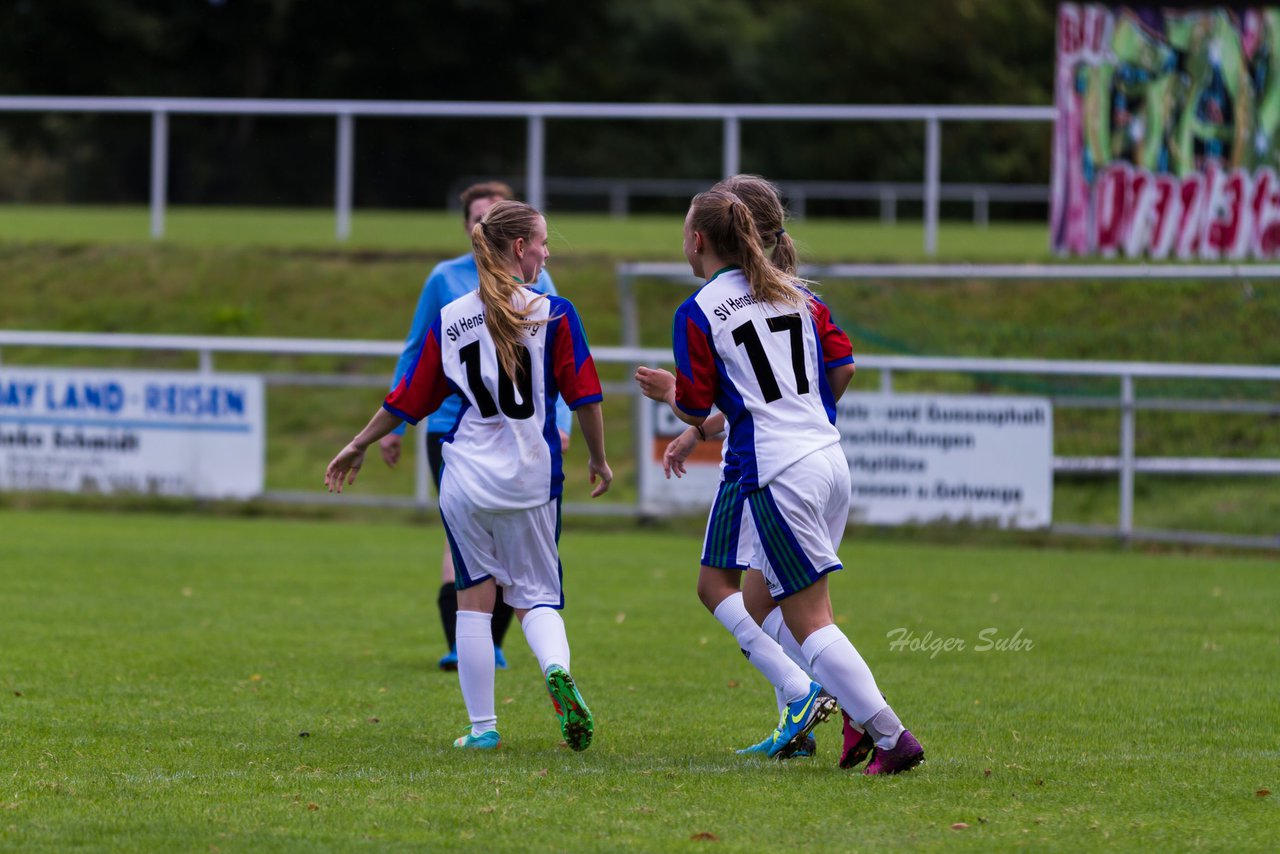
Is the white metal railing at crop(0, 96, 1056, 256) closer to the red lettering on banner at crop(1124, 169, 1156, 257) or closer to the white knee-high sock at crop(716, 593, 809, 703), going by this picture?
the red lettering on banner at crop(1124, 169, 1156, 257)

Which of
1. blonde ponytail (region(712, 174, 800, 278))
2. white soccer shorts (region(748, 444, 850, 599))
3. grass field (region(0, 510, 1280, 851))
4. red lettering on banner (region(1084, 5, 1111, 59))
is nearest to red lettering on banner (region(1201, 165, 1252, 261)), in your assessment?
red lettering on banner (region(1084, 5, 1111, 59))

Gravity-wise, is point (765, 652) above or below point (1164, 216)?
below

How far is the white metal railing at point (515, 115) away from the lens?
631 inches

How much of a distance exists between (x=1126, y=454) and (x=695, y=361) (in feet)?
26.3

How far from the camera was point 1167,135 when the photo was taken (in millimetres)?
15914

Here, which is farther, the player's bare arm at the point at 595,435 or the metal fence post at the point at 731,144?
the metal fence post at the point at 731,144

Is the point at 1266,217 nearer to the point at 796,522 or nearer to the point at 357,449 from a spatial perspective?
the point at 796,522

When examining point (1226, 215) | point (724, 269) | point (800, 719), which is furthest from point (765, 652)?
point (1226, 215)

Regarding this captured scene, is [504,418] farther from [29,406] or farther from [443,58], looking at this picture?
[443,58]

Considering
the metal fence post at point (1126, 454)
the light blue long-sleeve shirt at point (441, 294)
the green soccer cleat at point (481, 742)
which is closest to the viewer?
the green soccer cleat at point (481, 742)

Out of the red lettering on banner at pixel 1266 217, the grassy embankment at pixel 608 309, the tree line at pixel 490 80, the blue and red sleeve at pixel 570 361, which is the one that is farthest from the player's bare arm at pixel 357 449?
the tree line at pixel 490 80

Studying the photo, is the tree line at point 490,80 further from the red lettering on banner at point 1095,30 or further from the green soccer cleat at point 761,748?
the green soccer cleat at point 761,748

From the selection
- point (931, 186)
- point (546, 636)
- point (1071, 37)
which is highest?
point (1071, 37)

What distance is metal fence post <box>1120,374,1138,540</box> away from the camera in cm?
1254
